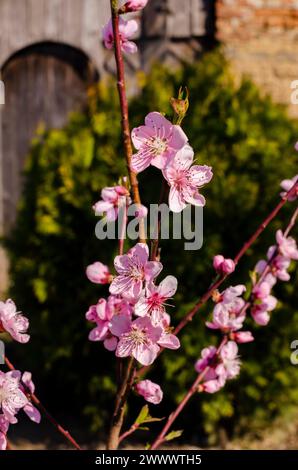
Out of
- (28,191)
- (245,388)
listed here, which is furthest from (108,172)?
(245,388)

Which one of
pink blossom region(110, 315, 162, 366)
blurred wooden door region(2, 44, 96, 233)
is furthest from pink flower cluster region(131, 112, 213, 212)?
blurred wooden door region(2, 44, 96, 233)

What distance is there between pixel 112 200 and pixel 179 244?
6.72 feet

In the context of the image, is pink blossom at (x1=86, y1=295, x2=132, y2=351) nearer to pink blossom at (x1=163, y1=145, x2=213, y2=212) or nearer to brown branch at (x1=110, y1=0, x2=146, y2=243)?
brown branch at (x1=110, y1=0, x2=146, y2=243)

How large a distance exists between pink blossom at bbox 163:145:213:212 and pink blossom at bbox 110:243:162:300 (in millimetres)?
117

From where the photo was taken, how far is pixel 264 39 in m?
7.11

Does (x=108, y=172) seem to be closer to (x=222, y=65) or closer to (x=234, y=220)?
(x=234, y=220)

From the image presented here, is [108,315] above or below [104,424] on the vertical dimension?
above

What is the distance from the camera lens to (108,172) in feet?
13.1

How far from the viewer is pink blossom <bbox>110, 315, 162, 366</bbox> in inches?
59.3

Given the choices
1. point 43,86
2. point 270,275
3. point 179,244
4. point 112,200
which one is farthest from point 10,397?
point 43,86

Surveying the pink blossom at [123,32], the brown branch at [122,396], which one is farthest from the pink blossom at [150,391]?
the pink blossom at [123,32]

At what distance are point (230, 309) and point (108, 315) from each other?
1.40 ft
